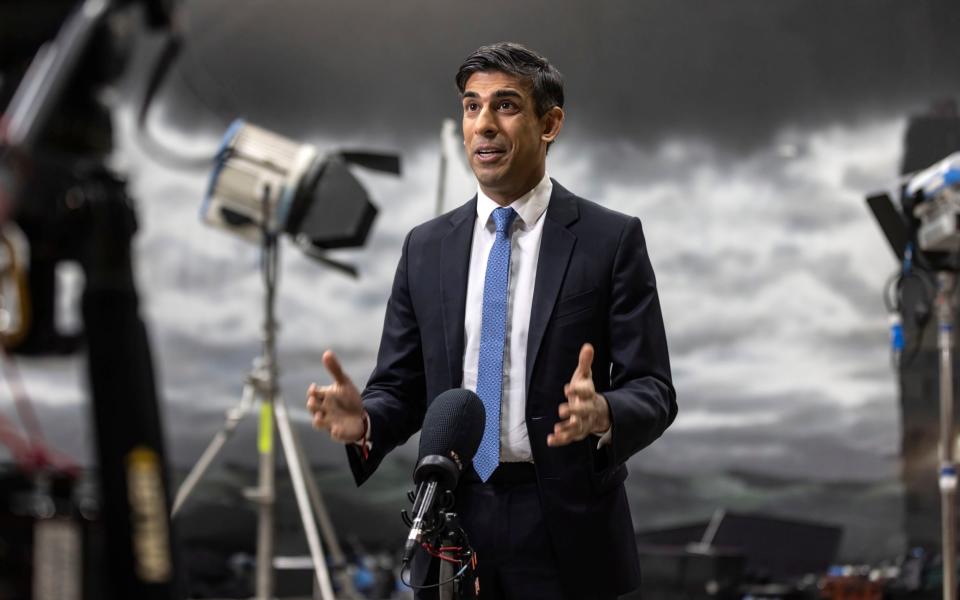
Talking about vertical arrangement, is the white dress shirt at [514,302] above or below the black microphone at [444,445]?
above

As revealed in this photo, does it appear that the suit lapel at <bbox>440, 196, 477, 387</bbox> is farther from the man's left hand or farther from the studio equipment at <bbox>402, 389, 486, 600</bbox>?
the man's left hand

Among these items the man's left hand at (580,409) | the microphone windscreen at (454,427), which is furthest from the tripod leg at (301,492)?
the man's left hand at (580,409)

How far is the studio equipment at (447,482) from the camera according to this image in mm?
1733

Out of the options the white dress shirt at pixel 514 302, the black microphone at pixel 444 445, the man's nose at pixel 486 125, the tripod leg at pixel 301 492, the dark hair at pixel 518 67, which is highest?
the dark hair at pixel 518 67

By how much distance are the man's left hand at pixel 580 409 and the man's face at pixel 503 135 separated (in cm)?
51

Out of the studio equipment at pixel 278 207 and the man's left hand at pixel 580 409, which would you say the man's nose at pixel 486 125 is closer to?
the man's left hand at pixel 580 409

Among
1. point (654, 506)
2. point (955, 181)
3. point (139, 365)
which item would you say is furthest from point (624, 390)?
point (654, 506)

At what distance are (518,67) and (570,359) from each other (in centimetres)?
60

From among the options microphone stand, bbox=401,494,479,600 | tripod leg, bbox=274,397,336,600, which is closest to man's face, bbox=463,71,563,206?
microphone stand, bbox=401,494,479,600

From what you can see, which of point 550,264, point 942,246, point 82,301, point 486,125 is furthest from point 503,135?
point 942,246

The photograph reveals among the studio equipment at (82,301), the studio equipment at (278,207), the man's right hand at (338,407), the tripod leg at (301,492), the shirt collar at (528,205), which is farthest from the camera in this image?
the tripod leg at (301,492)

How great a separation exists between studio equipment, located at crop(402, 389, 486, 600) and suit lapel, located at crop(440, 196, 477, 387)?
0.80 ft

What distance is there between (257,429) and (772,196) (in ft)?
11.3

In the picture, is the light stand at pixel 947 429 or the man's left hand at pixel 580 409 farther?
the light stand at pixel 947 429
